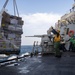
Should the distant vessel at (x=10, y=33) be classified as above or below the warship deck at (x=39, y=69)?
above

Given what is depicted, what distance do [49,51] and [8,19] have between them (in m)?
21.1

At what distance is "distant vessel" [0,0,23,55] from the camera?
2219 inches

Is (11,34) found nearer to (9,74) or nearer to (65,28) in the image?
(65,28)

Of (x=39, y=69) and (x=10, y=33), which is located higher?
(x=10, y=33)

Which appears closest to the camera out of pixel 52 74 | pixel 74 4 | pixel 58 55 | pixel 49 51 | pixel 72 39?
pixel 52 74

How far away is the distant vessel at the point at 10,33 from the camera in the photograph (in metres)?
56.4

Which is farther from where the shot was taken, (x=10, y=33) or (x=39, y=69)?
(x=10, y=33)

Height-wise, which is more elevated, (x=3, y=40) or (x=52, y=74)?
(x=3, y=40)

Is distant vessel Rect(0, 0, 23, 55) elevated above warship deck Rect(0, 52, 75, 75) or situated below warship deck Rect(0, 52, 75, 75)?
above

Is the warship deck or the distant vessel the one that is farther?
the distant vessel

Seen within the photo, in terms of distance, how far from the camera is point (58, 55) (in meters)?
32.2

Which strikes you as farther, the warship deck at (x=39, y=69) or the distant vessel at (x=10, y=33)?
the distant vessel at (x=10, y=33)

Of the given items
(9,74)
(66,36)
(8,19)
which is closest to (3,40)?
(8,19)

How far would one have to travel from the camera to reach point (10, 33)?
5894cm
